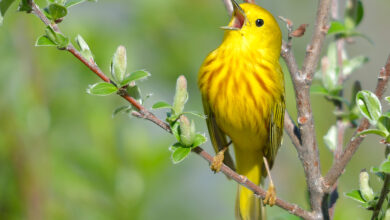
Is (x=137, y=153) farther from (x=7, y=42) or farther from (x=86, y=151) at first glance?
(x=7, y=42)

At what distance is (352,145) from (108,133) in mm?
1420

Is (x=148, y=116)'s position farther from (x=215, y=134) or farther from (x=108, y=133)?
(x=215, y=134)

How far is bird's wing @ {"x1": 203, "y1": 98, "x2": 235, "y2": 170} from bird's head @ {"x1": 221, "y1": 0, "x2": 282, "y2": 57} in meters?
0.43

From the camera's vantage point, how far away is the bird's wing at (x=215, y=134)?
3.29 meters

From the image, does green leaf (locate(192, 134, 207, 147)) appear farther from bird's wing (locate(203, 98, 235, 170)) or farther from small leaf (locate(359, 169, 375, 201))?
bird's wing (locate(203, 98, 235, 170))

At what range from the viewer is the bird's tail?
3.47 metres

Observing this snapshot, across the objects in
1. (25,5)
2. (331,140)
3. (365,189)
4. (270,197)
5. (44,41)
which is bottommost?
(270,197)

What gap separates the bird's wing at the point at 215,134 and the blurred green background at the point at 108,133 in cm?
22

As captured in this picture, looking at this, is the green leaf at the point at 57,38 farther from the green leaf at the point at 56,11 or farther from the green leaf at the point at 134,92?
the green leaf at the point at 134,92

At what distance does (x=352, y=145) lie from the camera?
7.12ft

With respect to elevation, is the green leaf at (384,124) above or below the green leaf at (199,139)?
above

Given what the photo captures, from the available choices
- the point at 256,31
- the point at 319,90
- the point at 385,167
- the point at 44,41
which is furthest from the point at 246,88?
the point at 44,41

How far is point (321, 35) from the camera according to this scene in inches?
96.3

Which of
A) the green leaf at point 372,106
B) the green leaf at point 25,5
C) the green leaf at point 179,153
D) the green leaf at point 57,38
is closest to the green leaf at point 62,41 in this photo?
the green leaf at point 57,38
